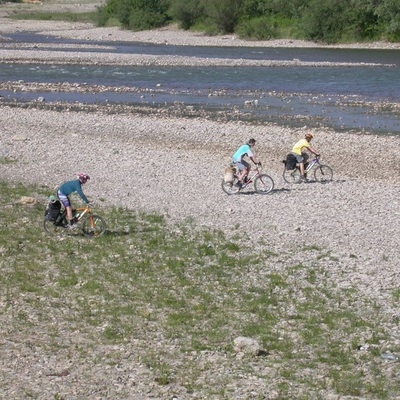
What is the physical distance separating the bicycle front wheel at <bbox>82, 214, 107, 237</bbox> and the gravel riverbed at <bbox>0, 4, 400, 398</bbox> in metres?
2.39

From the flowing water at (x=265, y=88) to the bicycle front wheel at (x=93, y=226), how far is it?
18.9 m

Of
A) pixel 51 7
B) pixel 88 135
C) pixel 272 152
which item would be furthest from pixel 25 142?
pixel 51 7

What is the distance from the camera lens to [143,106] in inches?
1672

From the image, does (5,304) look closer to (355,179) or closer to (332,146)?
(355,179)

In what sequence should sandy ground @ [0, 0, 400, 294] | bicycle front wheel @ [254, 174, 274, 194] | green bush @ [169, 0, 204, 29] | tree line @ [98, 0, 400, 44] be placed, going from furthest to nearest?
1. green bush @ [169, 0, 204, 29]
2. tree line @ [98, 0, 400, 44]
3. bicycle front wheel @ [254, 174, 274, 194]
4. sandy ground @ [0, 0, 400, 294]

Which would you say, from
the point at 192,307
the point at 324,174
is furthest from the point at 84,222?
the point at 324,174

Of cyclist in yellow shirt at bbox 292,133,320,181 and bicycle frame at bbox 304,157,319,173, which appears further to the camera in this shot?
bicycle frame at bbox 304,157,319,173

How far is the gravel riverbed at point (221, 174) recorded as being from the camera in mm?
19281

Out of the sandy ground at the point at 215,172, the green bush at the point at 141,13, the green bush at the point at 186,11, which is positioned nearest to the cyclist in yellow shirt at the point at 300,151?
the sandy ground at the point at 215,172

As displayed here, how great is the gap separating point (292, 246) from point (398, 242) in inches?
91.3

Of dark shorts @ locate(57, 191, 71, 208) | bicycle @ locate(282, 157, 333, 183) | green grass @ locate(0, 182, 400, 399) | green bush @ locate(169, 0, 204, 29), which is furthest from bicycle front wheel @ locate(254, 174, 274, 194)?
green bush @ locate(169, 0, 204, 29)

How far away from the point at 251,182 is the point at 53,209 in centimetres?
670

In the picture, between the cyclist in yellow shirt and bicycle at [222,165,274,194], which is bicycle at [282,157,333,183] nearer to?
the cyclist in yellow shirt

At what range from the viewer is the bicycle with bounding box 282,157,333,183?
997 inches
